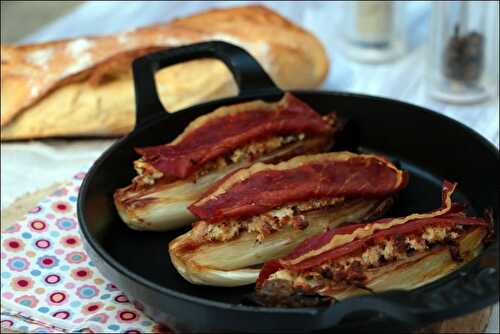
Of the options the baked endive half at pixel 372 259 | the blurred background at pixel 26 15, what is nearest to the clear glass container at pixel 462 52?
the baked endive half at pixel 372 259

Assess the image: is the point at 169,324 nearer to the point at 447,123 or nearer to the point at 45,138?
the point at 447,123

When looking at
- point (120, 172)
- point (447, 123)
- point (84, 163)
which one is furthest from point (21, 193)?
point (447, 123)

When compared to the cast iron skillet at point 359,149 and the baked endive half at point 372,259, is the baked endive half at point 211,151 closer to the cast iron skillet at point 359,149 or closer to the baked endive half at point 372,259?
the cast iron skillet at point 359,149

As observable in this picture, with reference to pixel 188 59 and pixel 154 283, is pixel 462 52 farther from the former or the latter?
pixel 154 283

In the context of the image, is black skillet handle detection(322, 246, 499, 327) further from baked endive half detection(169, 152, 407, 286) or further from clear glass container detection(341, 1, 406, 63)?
clear glass container detection(341, 1, 406, 63)

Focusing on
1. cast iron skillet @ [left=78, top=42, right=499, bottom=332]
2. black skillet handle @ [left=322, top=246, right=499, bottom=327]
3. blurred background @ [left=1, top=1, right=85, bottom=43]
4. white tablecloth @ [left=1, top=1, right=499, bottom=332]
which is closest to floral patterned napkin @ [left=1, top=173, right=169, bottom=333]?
cast iron skillet @ [left=78, top=42, right=499, bottom=332]
